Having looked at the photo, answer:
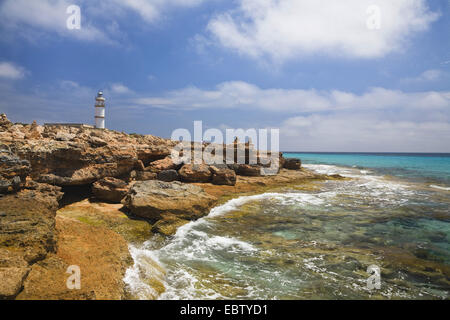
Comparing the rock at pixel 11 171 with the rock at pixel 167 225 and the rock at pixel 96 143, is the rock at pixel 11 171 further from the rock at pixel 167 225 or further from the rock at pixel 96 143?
the rock at pixel 167 225

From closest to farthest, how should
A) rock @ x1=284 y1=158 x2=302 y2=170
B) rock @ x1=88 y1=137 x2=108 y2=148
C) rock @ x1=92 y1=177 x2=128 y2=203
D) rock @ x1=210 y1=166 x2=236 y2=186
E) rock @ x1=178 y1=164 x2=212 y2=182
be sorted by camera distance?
rock @ x1=92 y1=177 x2=128 y2=203, rock @ x1=88 y1=137 x2=108 y2=148, rock @ x1=178 y1=164 x2=212 y2=182, rock @ x1=210 y1=166 x2=236 y2=186, rock @ x1=284 y1=158 x2=302 y2=170

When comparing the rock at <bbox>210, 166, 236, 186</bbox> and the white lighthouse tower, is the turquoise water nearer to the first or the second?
the rock at <bbox>210, 166, 236, 186</bbox>

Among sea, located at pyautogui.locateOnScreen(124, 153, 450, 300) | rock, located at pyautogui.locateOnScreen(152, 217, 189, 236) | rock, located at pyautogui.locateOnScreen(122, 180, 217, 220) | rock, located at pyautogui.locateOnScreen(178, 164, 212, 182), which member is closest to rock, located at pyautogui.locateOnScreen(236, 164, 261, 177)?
rock, located at pyautogui.locateOnScreen(178, 164, 212, 182)

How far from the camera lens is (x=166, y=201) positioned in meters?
9.86

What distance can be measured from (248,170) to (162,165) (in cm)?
845

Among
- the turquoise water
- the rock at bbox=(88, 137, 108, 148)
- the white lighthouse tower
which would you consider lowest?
the turquoise water

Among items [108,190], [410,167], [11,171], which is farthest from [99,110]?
[410,167]

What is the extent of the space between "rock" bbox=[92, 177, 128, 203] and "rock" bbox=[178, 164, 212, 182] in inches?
231

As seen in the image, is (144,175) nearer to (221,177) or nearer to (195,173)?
(195,173)

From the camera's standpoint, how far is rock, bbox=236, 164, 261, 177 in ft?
69.7

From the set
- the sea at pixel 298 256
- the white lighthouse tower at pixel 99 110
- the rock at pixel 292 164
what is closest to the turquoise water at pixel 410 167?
the rock at pixel 292 164

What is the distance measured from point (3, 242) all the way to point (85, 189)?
24.6 feet

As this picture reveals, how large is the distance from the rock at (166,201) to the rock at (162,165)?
14.8ft
